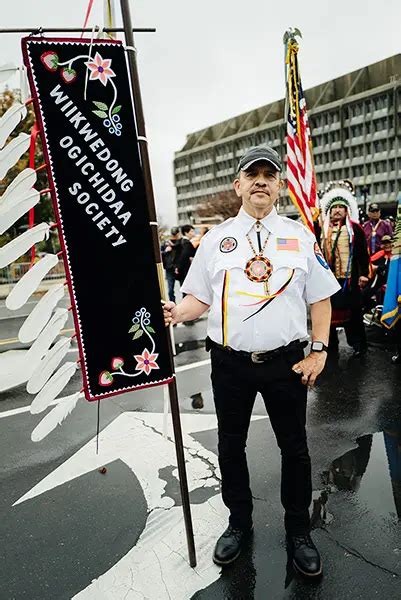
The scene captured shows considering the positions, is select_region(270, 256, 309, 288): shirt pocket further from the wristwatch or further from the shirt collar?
the wristwatch

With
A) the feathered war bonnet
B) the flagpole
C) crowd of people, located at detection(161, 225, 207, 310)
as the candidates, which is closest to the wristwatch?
the flagpole

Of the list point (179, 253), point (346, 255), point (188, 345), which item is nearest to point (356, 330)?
point (346, 255)

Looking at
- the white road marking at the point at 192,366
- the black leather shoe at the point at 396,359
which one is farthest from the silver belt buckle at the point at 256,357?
the black leather shoe at the point at 396,359

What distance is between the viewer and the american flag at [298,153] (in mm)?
6109

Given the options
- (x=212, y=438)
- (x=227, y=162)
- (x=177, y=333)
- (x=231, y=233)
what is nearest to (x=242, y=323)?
(x=231, y=233)

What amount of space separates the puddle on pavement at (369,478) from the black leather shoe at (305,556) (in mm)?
358

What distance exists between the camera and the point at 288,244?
8.27 ft

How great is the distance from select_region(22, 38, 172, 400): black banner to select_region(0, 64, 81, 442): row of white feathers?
0.09 meters

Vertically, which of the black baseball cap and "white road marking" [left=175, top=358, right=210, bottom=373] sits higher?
the black baseball cap

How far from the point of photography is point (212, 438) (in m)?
4.23

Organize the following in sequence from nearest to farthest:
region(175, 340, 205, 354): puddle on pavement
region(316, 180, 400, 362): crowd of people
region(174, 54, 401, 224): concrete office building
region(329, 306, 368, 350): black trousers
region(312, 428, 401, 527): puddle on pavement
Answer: region(312, 428, 401, 527): puddle on pavement → region(316, 180, 400, 362): crowd of people → region(329, 306, 368, 350): black trousers → region(175, 340, 205, 354): puddle on pavement → region(174, 54, 401, 224): concrete office building

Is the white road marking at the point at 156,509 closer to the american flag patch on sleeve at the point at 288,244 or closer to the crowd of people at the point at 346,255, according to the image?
the american flag patch on sleeve at the point at 288,244

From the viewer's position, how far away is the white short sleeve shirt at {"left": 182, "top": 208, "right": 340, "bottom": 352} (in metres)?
2.44

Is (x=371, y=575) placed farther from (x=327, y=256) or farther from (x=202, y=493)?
(x=327, y=256)
